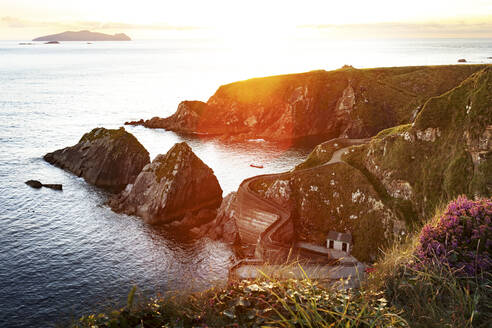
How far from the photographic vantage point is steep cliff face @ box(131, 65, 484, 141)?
159125mm

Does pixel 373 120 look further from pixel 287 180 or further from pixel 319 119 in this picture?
pixel 287 180

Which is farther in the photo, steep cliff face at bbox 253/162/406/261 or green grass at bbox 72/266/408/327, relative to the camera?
steep cliff face at bbox 253/162/406/261

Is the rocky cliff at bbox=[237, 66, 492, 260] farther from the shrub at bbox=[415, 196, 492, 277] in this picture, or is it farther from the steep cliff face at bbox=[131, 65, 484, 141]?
the steep cliff face at bbox=[131, 65, 484, 141]

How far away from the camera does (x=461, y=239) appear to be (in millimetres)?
11797

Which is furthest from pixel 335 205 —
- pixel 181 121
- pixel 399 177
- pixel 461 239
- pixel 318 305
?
pixel 181 121

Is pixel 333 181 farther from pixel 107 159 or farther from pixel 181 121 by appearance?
pixel 181 121

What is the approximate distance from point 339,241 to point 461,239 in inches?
1784

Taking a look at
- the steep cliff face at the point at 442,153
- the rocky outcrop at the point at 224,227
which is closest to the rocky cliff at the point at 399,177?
the steep cliff face at the point at 442,153

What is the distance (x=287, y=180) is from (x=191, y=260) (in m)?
23.1

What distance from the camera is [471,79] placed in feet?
182

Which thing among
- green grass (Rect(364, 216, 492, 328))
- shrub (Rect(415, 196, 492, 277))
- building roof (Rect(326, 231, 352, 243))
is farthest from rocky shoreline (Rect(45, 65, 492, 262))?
green grass (Rect(364, 216, 492, 328))

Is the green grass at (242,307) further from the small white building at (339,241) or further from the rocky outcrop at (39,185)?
the rocky outcrop at (39,185)

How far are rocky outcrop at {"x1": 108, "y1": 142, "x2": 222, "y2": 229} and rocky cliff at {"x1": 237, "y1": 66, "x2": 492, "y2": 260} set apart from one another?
19.8 m

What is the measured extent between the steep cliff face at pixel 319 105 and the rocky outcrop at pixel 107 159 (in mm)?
58383
